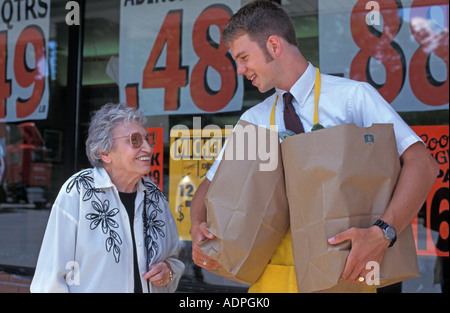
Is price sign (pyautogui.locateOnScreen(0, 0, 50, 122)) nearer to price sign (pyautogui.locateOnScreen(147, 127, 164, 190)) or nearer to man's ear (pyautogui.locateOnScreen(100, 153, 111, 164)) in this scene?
price sign (pyautogui.locateOnScreen(147, 127, 164, 190))

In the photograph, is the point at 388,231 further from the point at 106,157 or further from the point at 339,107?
the point at 106,157

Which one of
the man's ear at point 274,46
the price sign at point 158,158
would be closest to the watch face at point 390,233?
the man's ear at point 274,46

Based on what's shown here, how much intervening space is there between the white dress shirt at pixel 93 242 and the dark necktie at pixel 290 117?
2.89ft

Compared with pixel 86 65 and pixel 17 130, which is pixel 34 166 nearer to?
pixel 17 130

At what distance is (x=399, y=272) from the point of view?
1690mm

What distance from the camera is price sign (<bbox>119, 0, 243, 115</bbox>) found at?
14.1 feet

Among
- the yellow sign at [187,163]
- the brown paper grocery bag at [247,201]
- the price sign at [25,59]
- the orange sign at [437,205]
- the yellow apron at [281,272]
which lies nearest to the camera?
the brown paper grocery bag at [247,201]

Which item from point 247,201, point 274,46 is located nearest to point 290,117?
point 274,46

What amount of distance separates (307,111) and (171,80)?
2.61 metres

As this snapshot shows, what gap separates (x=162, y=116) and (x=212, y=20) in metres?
0.92

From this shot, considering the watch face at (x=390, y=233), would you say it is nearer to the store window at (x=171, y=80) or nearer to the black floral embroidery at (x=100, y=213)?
the black floral embroidery at (x=100, y=213)

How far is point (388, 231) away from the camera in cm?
165

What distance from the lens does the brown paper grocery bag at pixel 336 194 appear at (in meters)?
1.63
